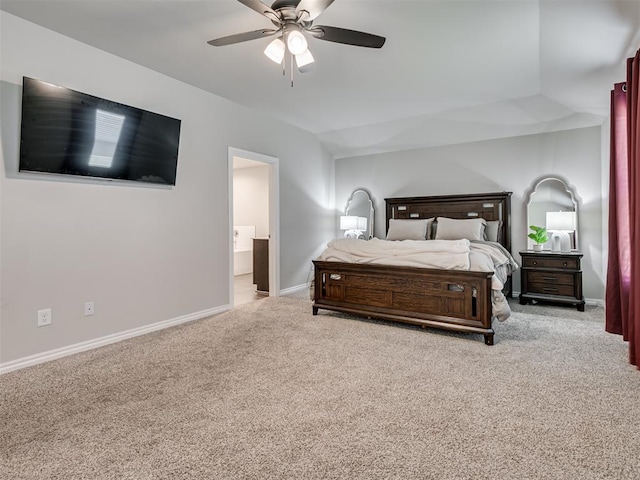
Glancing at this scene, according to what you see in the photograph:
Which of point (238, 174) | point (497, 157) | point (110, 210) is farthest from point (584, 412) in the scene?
point (238, 174)

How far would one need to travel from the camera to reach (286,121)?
5.32 meters

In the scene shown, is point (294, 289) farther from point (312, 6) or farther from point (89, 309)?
point (312, 6)

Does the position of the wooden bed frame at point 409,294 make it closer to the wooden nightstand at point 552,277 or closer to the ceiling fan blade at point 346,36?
the wooden nightstand at point 552,277

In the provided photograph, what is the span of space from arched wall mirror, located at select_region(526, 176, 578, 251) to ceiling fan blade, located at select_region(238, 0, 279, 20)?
4.25m

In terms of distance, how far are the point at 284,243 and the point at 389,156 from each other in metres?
2.46

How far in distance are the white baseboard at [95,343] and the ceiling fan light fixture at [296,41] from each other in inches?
114

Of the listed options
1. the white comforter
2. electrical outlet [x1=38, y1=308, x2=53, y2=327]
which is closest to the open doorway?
the white comforter

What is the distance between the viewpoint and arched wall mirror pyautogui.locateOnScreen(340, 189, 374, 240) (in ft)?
19.8

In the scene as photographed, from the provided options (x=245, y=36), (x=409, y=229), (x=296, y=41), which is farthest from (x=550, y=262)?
(x=245, y=36)

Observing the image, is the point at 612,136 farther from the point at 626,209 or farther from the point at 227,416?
the point at 227,416

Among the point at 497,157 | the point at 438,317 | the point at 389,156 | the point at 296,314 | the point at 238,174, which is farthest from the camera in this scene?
the point at 238,174

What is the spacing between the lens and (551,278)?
4.32 meters

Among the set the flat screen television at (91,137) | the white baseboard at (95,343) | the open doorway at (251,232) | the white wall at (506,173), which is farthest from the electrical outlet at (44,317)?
the white wall at (506,173)

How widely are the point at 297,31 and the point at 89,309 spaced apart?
281cm
